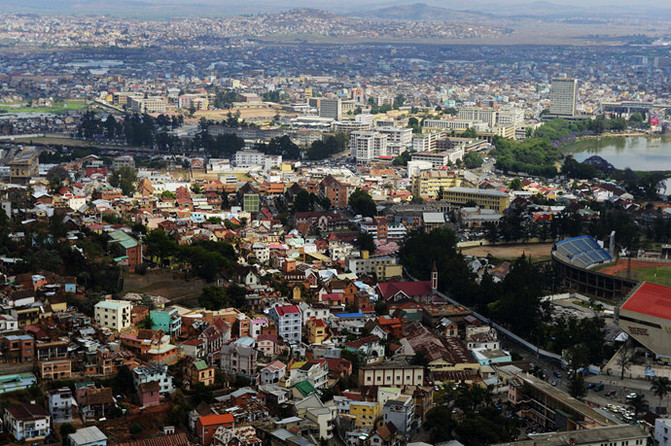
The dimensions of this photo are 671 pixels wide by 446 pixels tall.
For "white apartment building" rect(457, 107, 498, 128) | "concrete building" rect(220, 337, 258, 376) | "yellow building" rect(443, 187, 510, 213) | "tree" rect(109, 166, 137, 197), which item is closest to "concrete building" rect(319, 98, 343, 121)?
"white apartment building" rect(457, 107, 498, 128)

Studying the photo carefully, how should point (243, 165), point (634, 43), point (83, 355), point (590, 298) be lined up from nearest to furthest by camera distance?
point (83, 355) < point (590, 298) < point (243, 165) < point (634, 43)

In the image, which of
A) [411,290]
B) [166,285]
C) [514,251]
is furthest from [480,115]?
[166,285]

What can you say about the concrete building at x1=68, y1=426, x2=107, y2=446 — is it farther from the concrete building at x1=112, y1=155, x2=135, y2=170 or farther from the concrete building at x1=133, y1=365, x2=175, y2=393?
the concrete building at x1=112, y1=155, x2=135, y2=170

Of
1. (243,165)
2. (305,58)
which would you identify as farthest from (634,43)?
(243,165)

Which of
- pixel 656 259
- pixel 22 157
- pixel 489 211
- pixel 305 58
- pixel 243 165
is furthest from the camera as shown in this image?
pixel 305 58

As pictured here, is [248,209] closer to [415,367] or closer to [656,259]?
[656,259]

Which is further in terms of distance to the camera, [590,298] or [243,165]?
[243,165]
